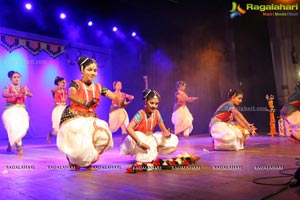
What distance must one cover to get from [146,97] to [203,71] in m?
6.09

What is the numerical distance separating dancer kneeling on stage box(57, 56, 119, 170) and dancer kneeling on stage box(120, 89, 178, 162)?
0.32 m

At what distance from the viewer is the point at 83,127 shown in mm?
3365

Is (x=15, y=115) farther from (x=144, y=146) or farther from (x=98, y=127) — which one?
(x=144, y=146)

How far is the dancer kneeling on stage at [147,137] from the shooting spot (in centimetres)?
363

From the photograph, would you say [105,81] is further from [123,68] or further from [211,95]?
[211,95]

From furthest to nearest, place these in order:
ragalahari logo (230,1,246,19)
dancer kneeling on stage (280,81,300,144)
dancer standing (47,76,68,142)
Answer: ragalahari logo (230,1,246,19) → dancer standing (47,76,68,142) → dancer kneeling on stage (280,81,300,144)

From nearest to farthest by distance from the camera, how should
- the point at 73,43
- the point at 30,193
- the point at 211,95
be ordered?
the point at 30,193 < the point at 211,95 < the point at 73,43

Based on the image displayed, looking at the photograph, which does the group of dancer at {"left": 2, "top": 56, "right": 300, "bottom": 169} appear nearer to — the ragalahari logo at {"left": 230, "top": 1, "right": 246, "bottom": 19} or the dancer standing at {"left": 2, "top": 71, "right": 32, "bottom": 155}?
→ the dancer standing at {"left": 2, "top": 71, "right": 32, "bottom": 155}

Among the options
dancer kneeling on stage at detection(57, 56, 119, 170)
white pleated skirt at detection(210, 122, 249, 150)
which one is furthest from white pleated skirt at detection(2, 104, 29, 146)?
white pleated skirt at detection(210, 122, 249, 150)

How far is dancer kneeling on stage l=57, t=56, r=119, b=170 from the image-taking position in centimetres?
336

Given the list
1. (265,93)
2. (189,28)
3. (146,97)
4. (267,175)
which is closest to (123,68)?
(189,28)

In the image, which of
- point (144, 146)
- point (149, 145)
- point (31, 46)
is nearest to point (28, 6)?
point (31, 46)

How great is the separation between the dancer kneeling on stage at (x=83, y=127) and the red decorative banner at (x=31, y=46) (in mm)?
6329

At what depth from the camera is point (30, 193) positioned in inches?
96.1
